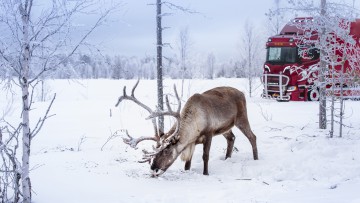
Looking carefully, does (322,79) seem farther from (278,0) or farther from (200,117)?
(278,0)

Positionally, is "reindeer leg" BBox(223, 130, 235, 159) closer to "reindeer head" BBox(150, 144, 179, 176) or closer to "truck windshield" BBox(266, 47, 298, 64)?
"reindeer head" BBox(150, 144, 179, 176)

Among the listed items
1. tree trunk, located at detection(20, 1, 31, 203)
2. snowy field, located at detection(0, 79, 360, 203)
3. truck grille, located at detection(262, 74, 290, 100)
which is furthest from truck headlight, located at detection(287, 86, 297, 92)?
tree trunk, located at detection(20, 1, 31, 203)

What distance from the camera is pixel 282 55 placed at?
17.9 meters

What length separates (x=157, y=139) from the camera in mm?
6543

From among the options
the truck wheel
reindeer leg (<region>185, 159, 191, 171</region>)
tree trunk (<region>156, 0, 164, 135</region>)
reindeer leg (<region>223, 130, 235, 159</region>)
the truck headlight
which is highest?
tree trunk (<region>156, 0, 164, 135</region>)

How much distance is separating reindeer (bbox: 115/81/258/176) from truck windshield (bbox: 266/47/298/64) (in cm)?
1045

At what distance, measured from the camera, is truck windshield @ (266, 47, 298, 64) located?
17688 millimetres

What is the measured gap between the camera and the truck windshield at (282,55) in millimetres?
17688

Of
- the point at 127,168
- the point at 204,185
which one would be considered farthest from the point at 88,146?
the point at 204,185

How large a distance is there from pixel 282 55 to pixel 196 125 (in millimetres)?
12056

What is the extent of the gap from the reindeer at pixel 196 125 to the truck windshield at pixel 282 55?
1045cm

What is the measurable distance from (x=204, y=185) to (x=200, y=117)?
4.55 feet

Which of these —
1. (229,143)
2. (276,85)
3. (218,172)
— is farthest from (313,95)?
(218,172)

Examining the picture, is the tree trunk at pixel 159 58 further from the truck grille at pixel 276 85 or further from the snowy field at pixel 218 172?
the truck grille at pixel 276 85
